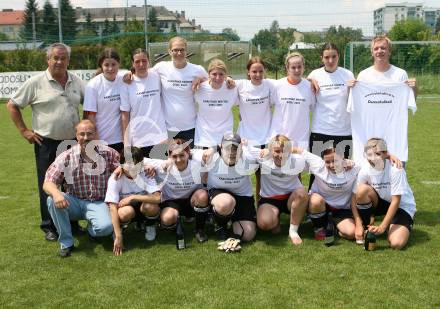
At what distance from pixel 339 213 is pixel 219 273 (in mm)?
1523

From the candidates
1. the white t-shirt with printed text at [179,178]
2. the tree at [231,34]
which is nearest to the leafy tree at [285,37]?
the tree at [231,34]

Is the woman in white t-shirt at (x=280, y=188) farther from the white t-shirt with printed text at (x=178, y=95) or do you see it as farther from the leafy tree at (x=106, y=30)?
the leafy tree at (x=106, y=30)

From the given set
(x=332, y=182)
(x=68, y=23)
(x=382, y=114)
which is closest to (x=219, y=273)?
(x=332, y=182)

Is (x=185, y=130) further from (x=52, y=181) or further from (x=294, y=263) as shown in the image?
(x=294, y=263)

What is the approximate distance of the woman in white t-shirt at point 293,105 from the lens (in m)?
4.98

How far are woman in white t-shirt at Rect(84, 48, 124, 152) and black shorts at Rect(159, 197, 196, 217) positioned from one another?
2.55 ft

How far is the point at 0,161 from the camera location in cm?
897

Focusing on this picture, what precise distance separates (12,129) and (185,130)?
382 inches

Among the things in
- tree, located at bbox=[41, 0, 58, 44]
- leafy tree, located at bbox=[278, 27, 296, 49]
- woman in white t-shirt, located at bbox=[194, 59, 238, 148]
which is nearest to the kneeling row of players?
woman in white t-shirt, located at bbox=[194, 59, 238, 148]

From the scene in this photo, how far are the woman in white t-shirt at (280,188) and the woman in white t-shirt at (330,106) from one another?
0.42 meters

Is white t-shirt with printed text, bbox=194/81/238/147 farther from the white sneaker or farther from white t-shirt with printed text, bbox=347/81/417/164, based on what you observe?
white t-shirt with printed text, bbox=347/81/417/164

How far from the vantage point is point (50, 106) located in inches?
188

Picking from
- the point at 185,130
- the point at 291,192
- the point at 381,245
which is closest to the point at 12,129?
the point at 185,130

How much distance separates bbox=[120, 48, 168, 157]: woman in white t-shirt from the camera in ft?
16.2
